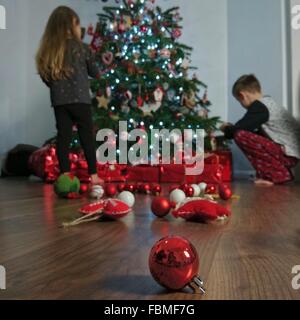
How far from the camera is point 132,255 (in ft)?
2.67

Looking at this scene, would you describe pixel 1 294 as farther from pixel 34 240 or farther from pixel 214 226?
pixel 214 226

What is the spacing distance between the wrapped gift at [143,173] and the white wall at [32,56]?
125cm

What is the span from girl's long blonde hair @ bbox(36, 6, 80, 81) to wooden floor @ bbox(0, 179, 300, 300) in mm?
1274

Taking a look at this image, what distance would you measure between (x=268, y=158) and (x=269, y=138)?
14 cm

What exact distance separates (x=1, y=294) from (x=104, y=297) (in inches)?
5.2

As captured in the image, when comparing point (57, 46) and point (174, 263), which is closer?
point (174, 263)

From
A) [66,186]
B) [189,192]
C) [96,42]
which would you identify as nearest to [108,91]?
[96,42]

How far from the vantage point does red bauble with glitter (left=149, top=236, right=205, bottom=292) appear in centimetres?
56

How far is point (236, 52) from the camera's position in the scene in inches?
155

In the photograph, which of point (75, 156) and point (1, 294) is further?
point (75, 156)

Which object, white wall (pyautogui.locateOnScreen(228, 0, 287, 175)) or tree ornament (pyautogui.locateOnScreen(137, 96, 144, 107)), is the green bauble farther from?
white wall (pyautogui.locateOnScreen(228, 0, 287, 175))

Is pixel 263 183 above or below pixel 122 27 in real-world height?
below

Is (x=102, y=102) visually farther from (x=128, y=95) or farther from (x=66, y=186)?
(x=66, y=186)
